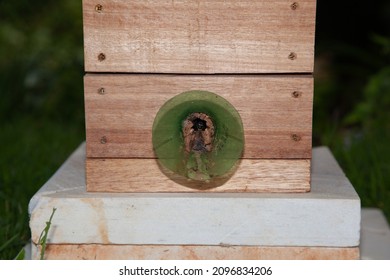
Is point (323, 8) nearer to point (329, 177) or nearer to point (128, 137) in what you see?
point (329, 177)

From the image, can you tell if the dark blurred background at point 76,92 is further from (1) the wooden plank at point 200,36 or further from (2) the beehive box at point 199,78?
(1) the wooden plank at point 200,36

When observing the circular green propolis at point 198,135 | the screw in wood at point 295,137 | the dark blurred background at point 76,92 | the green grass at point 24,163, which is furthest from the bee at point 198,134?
the dark blurred background at point 76,92

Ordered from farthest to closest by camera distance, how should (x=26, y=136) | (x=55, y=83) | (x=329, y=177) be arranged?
(x=55, y=83) < (x=26, y=136) < (x=329, y=177)

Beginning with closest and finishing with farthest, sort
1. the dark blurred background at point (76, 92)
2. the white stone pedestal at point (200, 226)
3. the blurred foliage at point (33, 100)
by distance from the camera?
the white stone pedestal at point (200, 226), the blurred foliage at point (33, 100), the dark blurred background at point (76, 92)

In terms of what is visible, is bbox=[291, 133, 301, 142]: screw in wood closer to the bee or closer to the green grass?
the bee

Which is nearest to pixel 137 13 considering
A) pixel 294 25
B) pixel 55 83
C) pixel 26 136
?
pixel 294 25

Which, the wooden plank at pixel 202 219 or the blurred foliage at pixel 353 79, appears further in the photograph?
the blurred foliage at pixel 353 79

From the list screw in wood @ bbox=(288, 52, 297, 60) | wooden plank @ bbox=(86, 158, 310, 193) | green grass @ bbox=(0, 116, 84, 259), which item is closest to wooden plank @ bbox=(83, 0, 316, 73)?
screw in wood @ bbox=(288, 52, 297, 60)
